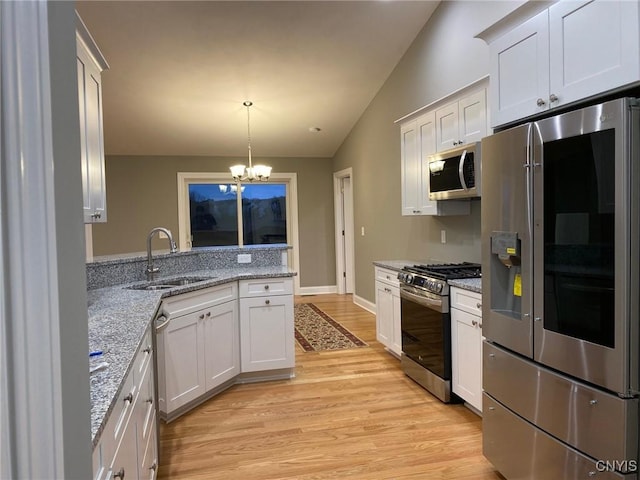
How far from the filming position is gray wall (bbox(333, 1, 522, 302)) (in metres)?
3.77

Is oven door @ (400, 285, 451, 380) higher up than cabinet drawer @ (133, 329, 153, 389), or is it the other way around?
cabinet drawer @ (133, 329, 153, 389)

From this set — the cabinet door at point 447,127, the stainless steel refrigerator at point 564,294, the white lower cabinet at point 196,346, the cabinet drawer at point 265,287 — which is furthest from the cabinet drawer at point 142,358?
the cabinet door at point 447,127

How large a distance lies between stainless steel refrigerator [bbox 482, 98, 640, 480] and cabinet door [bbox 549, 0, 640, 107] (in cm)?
13

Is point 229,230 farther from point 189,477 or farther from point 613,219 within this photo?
point 613,219

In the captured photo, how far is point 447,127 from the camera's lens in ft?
11.9

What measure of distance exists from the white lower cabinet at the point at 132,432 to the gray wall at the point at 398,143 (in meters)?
2.84

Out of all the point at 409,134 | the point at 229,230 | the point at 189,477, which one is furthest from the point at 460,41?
the point at 229,230

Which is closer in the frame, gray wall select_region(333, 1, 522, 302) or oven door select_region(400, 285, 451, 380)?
oven door select_region(400, 285, 451, 380)

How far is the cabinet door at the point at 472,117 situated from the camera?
315cm

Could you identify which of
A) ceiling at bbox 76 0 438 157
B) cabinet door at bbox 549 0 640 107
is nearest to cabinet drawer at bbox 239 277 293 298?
cabinet door at bbox 549 0 640 107

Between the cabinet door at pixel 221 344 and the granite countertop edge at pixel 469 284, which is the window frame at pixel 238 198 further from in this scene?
the granite countertop edge at pixel 469 284

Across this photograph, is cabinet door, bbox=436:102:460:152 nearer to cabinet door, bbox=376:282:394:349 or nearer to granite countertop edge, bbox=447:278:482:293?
granite countertop edge, bbox=447:278:482:293

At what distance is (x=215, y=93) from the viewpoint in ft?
17.7

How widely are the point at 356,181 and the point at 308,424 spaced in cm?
448
